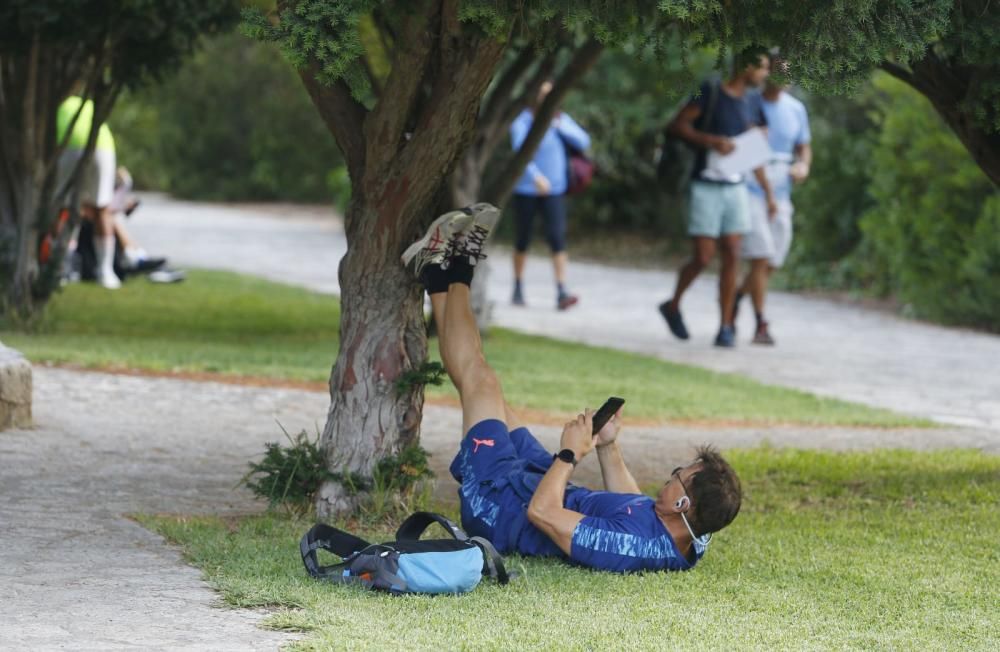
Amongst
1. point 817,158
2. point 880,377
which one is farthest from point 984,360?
point 817,158

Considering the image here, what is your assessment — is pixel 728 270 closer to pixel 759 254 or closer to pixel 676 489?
pixel 759 254

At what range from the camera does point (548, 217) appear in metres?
15.1

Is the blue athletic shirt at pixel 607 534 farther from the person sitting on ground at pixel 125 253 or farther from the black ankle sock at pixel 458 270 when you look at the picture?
the person sitting on ground at pixel 125 253

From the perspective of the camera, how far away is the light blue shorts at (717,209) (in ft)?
39.0

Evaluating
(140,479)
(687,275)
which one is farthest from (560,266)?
(140,479)

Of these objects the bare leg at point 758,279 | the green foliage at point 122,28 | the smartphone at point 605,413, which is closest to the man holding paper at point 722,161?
the bare leg at point 758,279

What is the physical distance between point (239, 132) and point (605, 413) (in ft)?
91.7

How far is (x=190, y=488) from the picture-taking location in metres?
6.74

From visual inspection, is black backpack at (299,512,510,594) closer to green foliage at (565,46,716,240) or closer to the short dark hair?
the short dark hair

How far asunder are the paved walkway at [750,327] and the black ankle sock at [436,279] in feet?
15.0

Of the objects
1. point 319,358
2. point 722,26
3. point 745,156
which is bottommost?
point 319,358

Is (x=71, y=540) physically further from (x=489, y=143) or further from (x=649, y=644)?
(x=489, y=143)

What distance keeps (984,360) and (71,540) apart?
8736mm

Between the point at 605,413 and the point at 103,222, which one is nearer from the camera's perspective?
the point at 605,413
